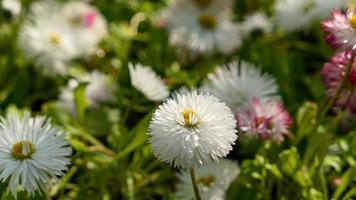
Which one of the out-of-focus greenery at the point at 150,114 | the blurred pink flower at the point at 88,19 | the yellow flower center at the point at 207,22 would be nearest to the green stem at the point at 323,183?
the out-of-focus greenery at the point at 150,114

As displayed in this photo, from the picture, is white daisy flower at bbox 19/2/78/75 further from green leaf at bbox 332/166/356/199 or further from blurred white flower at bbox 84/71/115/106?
green leaf at bbox 332/166/356/199

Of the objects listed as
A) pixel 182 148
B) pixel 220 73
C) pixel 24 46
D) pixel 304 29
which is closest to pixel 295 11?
pixel 304 29

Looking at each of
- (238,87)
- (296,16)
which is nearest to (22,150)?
(238,87)

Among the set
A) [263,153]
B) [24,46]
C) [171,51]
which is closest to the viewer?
[263,153]

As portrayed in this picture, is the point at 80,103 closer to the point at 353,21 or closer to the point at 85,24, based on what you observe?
the point at 85,24

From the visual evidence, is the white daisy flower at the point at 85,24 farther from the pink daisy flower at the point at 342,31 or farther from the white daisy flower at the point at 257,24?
→ the pink daisy flower at the point at 342,31

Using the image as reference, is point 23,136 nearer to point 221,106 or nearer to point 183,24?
point 221,106

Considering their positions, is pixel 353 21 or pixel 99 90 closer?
pixel 353 21

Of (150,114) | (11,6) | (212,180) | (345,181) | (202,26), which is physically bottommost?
(345,181)
